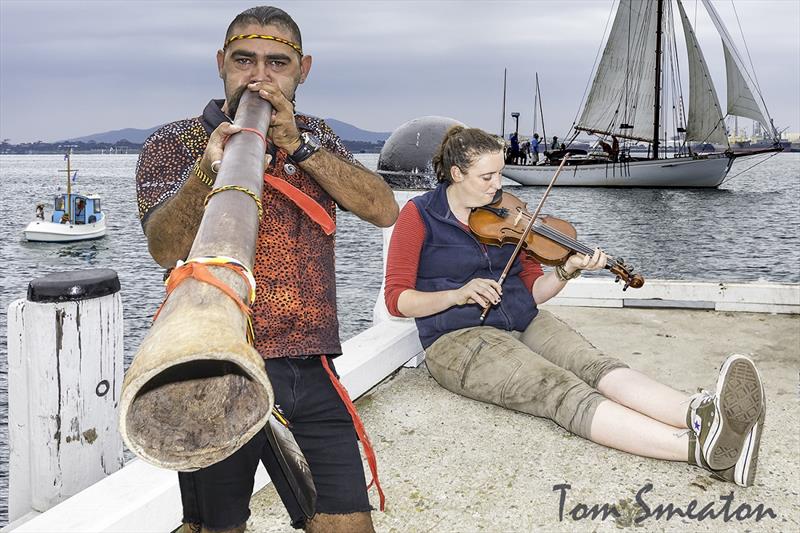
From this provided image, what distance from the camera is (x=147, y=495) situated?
2.78 meters

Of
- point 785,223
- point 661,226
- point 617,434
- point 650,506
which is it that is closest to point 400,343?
point 617,434

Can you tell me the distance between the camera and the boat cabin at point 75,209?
50.2 m

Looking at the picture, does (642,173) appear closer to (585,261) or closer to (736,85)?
(736,85)

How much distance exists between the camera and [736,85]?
58125mm

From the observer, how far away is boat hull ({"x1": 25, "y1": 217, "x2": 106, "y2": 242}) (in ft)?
160

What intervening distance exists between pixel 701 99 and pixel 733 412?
6360cm

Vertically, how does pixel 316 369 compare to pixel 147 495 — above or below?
above

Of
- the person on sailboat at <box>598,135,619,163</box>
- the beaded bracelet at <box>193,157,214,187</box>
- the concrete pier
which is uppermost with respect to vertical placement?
the person on sailboat at <box>598,135,619,163</box>

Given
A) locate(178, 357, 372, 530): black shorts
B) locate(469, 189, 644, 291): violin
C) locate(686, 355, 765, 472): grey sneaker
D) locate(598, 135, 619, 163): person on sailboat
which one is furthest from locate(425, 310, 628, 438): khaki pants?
locate(598, 135, 619, 163): person on sailboat

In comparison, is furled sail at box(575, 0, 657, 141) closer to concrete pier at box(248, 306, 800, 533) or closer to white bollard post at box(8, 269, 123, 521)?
concrete pier at box(248, 306, 800, 533)

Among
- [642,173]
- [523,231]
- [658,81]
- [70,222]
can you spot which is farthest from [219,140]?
[642,173]

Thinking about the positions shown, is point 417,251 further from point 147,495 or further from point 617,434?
point 147,495

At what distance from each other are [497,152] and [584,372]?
139 centimetres

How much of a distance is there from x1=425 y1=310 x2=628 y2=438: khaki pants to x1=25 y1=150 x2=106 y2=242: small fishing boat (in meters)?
49.7
